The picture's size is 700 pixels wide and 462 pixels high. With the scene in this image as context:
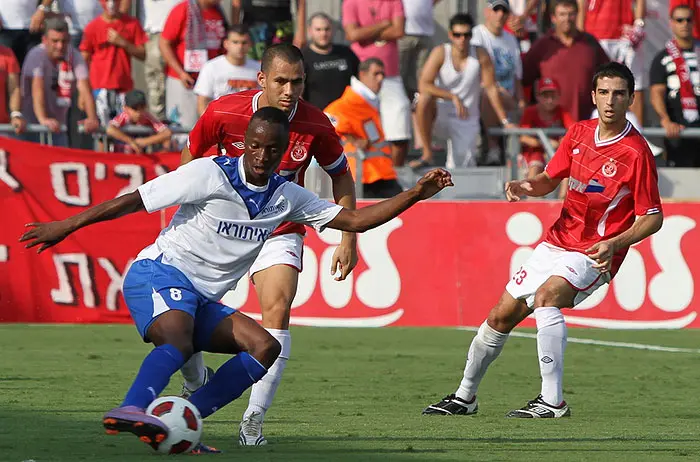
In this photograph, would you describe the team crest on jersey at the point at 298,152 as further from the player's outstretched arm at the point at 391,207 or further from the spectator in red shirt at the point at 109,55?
the spectator in red shirt at the point at 109,55

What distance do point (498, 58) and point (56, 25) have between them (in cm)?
512

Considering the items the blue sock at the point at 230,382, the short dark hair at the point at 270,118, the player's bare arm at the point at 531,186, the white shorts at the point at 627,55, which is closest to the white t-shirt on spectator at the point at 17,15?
the white shorts at the point at 627,55

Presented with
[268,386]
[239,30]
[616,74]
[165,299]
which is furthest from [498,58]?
[165,299]

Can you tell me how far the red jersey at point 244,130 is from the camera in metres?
8.00

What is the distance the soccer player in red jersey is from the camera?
8.82 metres

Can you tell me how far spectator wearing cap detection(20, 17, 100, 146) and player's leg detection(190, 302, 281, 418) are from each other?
891 cm

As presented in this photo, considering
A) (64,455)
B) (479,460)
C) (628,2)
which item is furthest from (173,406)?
(628,2)

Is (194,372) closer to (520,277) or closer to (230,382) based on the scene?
(230,382)

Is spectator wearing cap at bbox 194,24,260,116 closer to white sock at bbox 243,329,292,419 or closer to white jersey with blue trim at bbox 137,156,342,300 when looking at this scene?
white sock at bbox 243,329,292,419

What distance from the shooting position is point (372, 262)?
49.3 ft

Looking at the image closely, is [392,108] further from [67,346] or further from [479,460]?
[479,460]

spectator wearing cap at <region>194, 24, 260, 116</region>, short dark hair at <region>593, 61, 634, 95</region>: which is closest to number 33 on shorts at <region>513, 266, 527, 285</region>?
short dark hair at <region>593, 61, 634, 95</region>

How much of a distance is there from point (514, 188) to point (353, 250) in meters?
1.29

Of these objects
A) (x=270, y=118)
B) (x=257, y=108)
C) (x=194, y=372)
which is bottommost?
(x=194, y=372)
